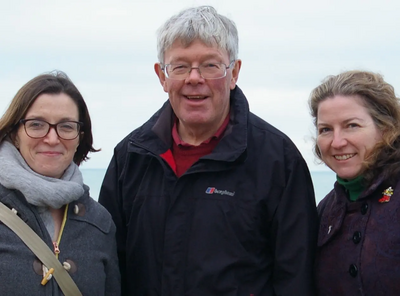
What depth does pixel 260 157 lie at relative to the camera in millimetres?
3908

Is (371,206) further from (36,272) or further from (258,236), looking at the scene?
(36,272)

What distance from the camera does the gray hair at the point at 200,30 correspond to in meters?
3.74

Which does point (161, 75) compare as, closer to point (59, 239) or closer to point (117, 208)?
point (117, 208)

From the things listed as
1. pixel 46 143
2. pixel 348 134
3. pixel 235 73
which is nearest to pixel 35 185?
pixel 46 143

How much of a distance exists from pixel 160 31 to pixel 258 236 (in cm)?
141

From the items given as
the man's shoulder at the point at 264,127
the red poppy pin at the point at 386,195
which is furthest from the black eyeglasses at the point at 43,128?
the red poppy pin at the point at 386,195

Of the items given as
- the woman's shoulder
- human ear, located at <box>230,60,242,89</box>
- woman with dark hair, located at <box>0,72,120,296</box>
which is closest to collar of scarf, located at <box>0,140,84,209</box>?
woman with dark hair, located at <box>0,72,120,296</box>

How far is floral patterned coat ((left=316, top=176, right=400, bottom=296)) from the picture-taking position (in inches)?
132

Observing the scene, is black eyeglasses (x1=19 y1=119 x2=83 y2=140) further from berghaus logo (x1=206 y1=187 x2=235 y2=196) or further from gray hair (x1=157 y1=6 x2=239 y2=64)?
berghaus logo (x1=206 y1=187 x2=235 y2=196)

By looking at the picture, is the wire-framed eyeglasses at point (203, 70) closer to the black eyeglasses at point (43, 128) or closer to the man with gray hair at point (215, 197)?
the man with gray hair at point (215, 197)

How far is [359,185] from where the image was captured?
373 centimetres

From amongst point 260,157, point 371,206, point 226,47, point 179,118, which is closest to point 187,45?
point 226,47

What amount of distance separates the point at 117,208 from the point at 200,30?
4.32 feet

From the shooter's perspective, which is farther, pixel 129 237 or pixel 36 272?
pixel 129 237
